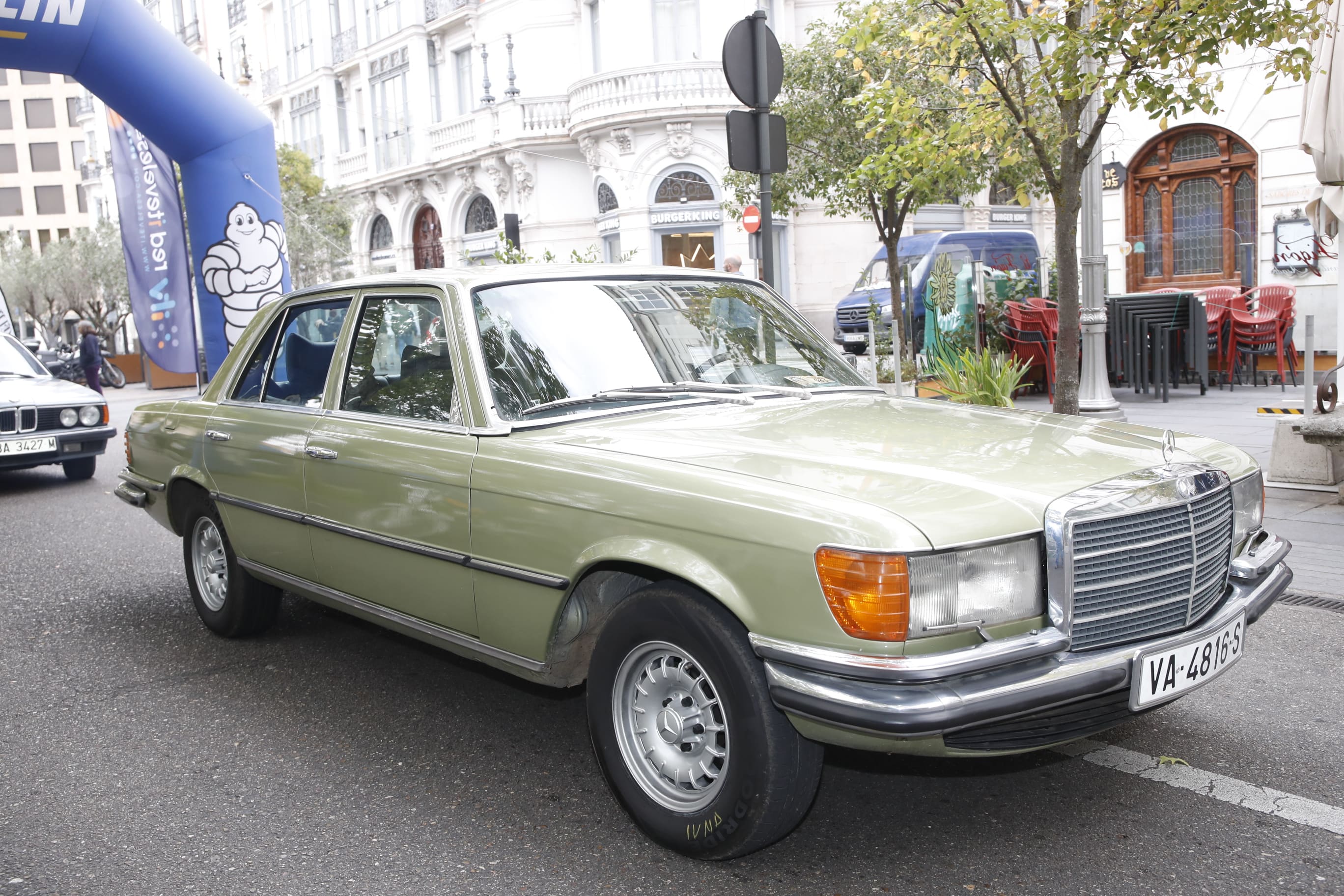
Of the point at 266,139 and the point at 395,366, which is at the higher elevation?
the point at 266,139

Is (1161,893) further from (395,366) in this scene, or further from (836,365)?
(395,366)

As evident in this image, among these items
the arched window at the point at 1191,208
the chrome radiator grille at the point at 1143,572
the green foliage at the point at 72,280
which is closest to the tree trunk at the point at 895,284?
the arched window at the point at 1191,208

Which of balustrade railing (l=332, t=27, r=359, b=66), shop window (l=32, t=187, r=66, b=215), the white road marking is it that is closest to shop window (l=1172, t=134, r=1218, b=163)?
the white road marking

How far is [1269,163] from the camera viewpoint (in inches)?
653

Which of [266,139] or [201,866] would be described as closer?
[201,866]

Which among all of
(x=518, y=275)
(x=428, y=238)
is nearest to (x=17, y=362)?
(x=518, y=275)

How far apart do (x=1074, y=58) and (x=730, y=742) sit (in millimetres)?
5479

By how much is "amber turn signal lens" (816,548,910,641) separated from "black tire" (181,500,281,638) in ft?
10.8

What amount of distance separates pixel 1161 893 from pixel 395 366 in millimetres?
2968

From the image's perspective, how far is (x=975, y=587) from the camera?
2631 millimetres

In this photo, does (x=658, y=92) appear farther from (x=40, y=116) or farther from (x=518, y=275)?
(x=40, y=116)

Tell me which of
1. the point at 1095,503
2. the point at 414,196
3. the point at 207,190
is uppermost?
the point at 414,196

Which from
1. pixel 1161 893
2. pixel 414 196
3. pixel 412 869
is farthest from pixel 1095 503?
pixel 414 196

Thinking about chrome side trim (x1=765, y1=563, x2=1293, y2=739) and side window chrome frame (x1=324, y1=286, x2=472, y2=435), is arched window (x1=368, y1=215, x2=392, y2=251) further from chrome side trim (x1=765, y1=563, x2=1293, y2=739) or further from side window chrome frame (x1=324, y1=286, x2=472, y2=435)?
chrome side trim (x1=765, y1=563, x2=1293, y2=739)
